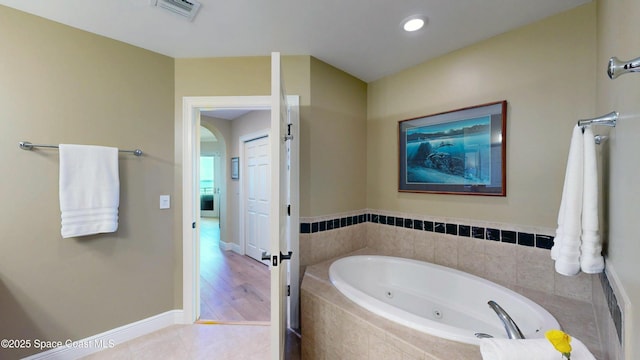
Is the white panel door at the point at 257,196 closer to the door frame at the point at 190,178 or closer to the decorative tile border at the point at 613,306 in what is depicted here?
the door frame at the point at 190,178

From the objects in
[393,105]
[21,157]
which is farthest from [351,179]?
[21,157]

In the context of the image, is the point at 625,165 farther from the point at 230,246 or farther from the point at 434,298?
the point at 230,246

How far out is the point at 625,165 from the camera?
2.46 feet

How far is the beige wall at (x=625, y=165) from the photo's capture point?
0.63 m

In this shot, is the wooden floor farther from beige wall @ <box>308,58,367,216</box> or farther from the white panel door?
beige wall @ <box>308,58,367,216</box>

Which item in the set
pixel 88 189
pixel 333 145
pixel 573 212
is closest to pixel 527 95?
pixel 573 212

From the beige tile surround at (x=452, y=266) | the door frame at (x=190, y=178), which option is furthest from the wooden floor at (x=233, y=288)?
the beige tile surround at (x=452, y=266)

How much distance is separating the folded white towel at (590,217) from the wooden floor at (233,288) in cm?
225

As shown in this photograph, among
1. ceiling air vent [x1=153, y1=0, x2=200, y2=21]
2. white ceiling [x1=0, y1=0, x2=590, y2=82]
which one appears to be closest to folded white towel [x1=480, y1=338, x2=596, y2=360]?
white ceiling [x1=0, y1=0, x2=590, y2=82]

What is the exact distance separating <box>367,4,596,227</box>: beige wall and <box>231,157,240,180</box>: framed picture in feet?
9.94

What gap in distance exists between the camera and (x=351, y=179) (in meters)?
2.44

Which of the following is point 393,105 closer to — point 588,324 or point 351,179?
point 351,179

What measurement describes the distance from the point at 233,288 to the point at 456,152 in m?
2.77

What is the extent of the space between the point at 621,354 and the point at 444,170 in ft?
4.67
